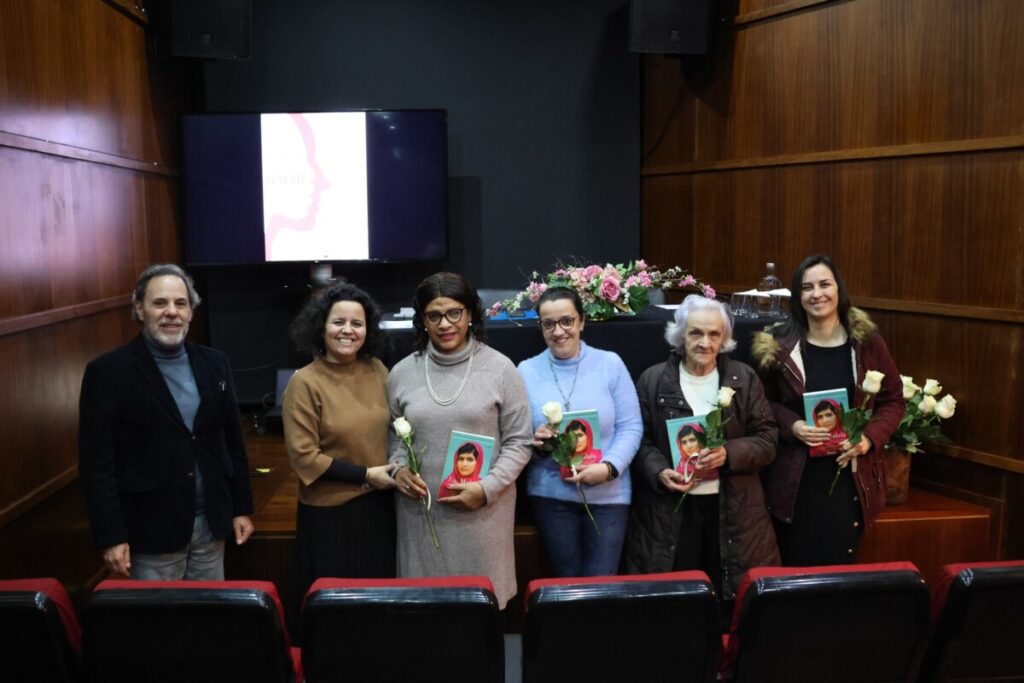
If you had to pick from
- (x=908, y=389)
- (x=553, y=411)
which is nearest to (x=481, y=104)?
(x=908, y=389)

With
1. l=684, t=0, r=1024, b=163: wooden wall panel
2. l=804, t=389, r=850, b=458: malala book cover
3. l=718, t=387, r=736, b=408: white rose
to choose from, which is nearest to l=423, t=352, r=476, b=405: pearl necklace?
l=718, t=387, r=736, b=408: white rose

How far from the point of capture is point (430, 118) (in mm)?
5320

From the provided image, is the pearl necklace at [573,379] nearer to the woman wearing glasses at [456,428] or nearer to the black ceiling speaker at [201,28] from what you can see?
the woman wearing glasses at [456,428]

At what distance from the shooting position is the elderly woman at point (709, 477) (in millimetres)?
2660

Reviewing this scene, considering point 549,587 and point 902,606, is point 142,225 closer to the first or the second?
point 549,587

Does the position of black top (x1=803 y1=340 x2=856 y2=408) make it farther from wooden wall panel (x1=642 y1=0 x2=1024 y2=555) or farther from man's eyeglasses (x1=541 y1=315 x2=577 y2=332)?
wooden wall panel (x1=642 y1=0 x2=1024 y2=555)

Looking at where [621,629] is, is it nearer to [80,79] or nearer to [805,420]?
[805,420]

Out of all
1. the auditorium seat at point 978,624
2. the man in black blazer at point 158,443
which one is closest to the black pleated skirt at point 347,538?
the man in black blazer at point 158,443

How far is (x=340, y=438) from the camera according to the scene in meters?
2.50

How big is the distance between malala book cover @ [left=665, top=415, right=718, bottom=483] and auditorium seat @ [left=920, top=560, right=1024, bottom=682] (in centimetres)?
88

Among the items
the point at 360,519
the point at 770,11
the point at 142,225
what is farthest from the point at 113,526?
the point at 770,11

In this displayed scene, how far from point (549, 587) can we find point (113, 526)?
1.24 m

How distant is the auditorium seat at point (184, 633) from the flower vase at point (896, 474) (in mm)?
2693

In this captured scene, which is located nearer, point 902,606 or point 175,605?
point 175,605
